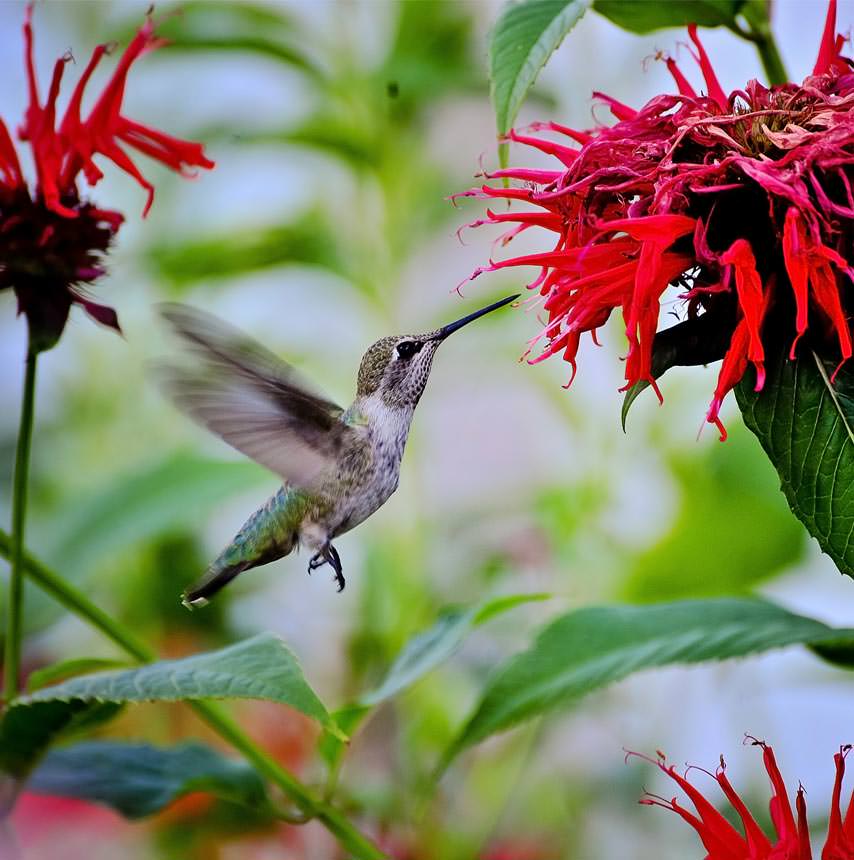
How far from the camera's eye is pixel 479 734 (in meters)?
0.48

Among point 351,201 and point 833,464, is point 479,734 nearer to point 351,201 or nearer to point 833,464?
point 833,464

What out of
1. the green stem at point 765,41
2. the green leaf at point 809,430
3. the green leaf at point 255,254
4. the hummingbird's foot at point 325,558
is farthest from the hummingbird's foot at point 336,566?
the green leaf at point 255,254

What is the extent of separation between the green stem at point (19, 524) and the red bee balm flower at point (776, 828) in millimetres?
235

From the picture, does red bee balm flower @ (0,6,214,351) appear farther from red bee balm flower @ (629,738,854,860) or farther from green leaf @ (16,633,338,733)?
red bee balm flower @ (629,738,854,860)

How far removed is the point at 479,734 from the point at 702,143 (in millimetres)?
260

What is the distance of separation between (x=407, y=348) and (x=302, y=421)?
0.19 ft

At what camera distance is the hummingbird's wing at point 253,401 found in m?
0.30

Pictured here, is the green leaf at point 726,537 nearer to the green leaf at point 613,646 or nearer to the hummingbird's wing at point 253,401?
the green leaf at point 613,646

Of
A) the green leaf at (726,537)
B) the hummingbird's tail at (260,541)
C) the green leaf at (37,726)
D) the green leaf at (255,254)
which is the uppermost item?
the green leaf at (255,254)

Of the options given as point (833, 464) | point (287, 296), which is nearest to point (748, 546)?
point (833, 464)

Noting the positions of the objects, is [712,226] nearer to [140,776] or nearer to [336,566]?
[336,566]

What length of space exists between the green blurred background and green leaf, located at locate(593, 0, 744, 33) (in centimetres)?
20

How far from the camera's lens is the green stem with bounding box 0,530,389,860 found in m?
0.44

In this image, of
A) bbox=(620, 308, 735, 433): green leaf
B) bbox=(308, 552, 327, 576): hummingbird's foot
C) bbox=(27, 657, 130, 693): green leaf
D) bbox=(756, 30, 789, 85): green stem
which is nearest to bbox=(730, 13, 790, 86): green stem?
bbox=(756, 30, 789, 85): green stem
